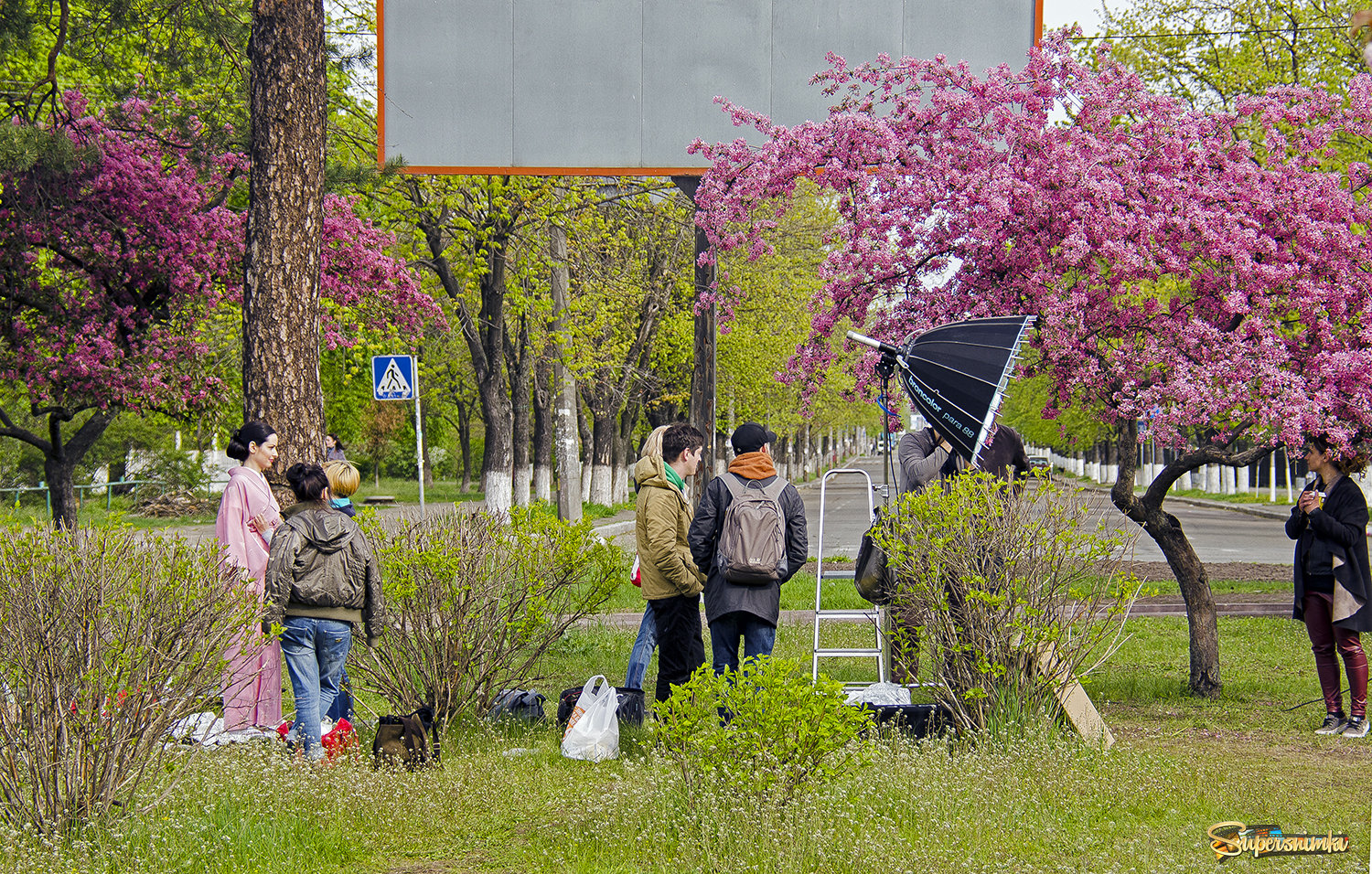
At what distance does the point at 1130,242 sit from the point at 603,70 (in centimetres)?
633

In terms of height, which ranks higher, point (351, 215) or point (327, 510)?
point (351, 215)

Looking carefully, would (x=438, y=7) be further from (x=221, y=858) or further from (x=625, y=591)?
(x=221, y=858)

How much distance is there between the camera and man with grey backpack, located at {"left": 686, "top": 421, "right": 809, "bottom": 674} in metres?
6.31

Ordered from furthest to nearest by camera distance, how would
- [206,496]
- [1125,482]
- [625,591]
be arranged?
[206,496] → [625,591] → [1125,482]

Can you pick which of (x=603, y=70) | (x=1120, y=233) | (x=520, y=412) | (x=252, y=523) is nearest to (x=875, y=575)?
(x=1120, y=233)

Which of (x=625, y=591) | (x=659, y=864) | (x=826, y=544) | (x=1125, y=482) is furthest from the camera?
(x=826, y=544)

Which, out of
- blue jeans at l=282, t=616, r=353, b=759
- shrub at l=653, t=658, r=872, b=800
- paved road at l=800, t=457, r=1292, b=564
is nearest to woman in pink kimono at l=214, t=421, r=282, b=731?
blue jeans at l=282, t=616, r=353, b=759

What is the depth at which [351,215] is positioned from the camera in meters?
16.8

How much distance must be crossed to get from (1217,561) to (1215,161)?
12.8m

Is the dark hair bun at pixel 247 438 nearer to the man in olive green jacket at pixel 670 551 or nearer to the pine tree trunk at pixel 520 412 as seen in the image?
the man in olive green jacket at pixel 670 551

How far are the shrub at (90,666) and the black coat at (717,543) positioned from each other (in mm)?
2600

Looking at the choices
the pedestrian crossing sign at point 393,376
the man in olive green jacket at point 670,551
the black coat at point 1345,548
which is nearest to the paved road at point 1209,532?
the black coat at point 1345,548

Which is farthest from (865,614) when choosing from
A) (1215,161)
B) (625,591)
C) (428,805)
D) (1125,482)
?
(625,591)

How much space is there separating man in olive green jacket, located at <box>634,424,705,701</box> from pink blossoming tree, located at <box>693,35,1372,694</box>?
9.04ft
